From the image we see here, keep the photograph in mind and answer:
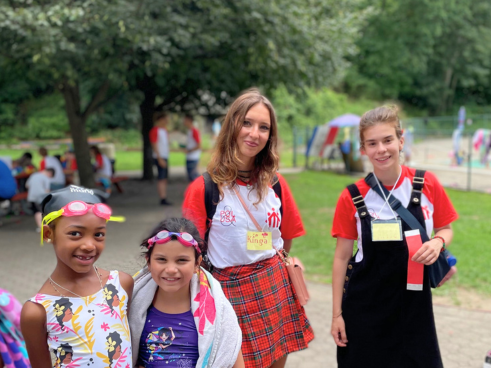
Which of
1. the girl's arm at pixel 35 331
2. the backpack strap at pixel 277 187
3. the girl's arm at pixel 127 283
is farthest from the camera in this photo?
the backpack strap at pixel 277 187

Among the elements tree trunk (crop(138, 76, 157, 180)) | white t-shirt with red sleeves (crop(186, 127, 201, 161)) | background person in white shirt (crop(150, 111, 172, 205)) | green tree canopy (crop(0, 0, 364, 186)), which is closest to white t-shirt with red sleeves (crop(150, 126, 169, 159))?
background person in white shirt (crop(150, 111, 172, 205))

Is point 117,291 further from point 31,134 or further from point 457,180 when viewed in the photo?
point 31,134

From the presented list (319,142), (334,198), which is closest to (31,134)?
(319,142)

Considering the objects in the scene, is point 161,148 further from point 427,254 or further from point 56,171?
point 427,254

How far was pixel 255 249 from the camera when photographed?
7.66 feet

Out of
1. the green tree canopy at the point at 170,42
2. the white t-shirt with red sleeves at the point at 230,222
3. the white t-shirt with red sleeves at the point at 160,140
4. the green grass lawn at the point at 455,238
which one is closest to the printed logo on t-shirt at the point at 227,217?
the white t-shirt with red sleeves at the point at 230,222

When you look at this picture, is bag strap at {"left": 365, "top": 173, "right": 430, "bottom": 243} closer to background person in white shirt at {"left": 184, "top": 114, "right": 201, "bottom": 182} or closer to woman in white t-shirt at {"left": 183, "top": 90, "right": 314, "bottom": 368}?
woman in white t-shirt at {"left": 183, "top": 90, "right": 314, "bottom": 368}

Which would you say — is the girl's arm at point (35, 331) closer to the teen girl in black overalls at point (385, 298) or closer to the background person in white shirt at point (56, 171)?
the teen girl in black overalls at point (385, 298)

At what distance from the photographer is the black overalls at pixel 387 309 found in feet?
7.56

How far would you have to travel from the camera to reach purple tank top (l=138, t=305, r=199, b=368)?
1.95 metres

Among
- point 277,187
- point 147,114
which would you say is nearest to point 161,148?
point 147,114

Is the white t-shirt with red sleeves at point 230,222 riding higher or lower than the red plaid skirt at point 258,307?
higher

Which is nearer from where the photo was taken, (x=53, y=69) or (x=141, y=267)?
(x=141, y=267)

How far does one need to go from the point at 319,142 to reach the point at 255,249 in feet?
58.4
